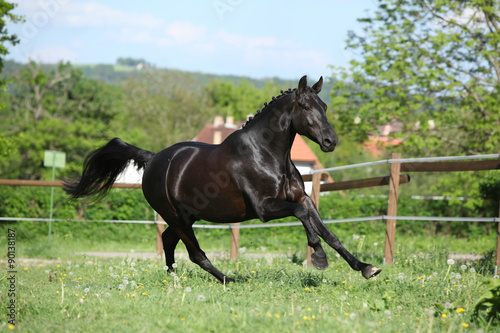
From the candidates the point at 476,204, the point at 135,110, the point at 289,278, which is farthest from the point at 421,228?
the point at 135,110

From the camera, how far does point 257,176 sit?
5.12 m

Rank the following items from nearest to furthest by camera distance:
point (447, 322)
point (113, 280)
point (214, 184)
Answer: point (447, 322) < point (214, 184) < point (113, 280)

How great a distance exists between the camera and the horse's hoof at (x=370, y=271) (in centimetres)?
461

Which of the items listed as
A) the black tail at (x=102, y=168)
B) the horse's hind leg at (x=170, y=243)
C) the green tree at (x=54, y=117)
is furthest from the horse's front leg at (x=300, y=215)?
the green tree at (x=54, y=117)

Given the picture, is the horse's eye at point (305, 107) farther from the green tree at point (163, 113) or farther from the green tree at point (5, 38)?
the green tree at point (163, 113)

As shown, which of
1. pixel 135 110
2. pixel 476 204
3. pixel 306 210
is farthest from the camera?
pixel 135 110

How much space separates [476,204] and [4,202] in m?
13.0

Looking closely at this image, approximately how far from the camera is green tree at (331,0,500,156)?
16578 millimetres

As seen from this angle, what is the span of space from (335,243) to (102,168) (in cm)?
362

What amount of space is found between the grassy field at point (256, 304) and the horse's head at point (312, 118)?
4.40ft

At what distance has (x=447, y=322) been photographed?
3729 millimetres

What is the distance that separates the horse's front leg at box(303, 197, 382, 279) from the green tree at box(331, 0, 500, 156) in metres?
12.4

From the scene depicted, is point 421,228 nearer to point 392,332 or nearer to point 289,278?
point 289,278

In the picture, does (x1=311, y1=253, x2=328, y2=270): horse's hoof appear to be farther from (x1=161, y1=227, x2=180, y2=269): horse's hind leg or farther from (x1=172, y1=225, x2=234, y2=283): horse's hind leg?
(x1=161, y1=227, x2=180, y2=269): horse's hind leg
